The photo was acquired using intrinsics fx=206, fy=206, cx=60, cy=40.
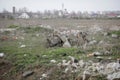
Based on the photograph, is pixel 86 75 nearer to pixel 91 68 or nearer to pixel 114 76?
pixel 91 68

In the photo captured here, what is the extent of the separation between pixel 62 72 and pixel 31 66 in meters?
1.26

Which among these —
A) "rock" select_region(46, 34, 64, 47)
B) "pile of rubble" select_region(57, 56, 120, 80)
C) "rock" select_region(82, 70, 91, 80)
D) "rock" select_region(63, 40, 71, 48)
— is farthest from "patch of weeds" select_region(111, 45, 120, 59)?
"rock" select_region(46, 34, 64, 47)

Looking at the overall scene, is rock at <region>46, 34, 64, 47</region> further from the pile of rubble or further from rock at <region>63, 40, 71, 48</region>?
the pile of rubble

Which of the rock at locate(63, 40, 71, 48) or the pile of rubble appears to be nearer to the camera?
the pile of rubble

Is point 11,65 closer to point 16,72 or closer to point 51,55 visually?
point 16,72

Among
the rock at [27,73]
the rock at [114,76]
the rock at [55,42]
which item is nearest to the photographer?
the rock at [114,76]

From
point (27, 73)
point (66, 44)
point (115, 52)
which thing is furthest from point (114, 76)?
point (66, 44)

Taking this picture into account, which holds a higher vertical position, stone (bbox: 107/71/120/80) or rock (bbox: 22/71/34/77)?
stone (bbox: 107/71/120/80)

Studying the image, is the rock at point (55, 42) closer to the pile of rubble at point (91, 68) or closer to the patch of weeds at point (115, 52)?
the patch of weeds at point (115, 52)

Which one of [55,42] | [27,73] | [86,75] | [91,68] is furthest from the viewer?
[55,42]

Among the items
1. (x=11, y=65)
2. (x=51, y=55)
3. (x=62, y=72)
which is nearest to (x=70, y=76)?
(x=62, y=72)

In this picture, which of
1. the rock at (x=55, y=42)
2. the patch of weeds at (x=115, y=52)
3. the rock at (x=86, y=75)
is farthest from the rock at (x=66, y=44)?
the rock at (x=86, y=75)

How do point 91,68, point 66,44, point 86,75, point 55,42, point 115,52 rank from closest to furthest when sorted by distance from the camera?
point 86,75
point 91,68
point 115,52
point 66,44
point 55,42

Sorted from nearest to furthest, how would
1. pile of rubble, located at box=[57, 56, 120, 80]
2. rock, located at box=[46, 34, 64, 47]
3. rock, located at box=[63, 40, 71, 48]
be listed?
pile of rubble, located at box=[57, 56, 120, 80] < rock, located at box=[63, 40, 71, 48] < rock, located at box=[46, 34, 64, 47]
